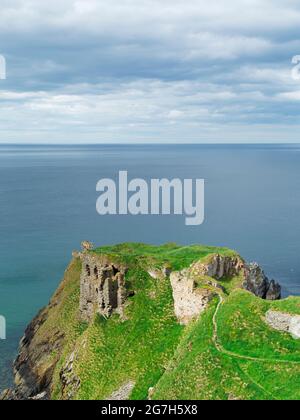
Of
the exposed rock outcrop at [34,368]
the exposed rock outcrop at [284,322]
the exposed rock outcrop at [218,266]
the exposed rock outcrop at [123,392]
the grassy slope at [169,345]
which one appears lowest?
the exposed rock outcrop at [34,368]

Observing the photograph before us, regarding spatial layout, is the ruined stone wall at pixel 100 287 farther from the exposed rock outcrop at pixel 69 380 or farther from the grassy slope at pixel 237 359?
the grassy slope at pixel 237 359

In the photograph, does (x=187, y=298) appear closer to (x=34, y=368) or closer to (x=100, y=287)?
(x=100, y=287)

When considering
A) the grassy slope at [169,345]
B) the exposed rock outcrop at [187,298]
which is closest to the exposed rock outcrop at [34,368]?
the grassy slope at [169,345]

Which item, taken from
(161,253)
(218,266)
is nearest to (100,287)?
(161,253)

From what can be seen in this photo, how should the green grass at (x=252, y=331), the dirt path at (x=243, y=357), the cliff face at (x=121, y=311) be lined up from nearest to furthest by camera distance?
the dirt path at (x=243, y=357)
the green grass at (x=252, y=331)
the cliff face at (x=121, y=311)

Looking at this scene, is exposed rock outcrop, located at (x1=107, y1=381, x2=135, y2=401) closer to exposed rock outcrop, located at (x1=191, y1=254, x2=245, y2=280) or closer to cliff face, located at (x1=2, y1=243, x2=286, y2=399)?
cliff face, located at (x1=2, y1=243, x2=286, y2=399)

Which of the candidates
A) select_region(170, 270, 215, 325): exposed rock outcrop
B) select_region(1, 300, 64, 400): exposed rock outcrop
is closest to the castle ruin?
select_region(1, 300, 64, 400): exposed rock outcrop

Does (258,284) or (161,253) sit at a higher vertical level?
(161,253)

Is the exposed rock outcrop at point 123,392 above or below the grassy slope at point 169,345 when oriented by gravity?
below

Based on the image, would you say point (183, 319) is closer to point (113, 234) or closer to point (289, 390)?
point (289, 390)
